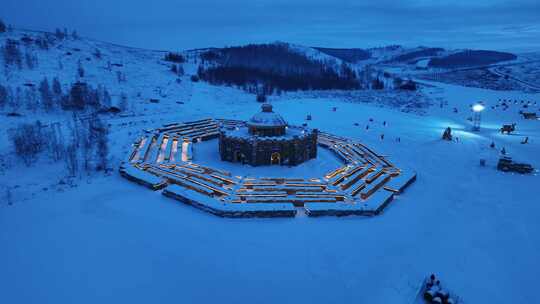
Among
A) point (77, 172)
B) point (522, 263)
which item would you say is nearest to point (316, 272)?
point (522, 263)

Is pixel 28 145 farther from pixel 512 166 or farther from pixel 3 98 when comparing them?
pixel 512 166

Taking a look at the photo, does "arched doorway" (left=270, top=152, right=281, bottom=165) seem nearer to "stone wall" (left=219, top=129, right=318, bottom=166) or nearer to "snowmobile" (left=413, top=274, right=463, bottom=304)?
"stone wall" (left=219, top=129, right=318, bottom=166)

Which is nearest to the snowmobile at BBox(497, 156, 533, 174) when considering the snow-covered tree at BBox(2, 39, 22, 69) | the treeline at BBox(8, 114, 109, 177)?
the treeline at BBox(8, 114, 109, 177)

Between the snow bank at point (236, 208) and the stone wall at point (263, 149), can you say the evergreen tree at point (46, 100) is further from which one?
the snow bank at point (236, 208)

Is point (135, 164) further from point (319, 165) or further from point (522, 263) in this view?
point (522, 263)

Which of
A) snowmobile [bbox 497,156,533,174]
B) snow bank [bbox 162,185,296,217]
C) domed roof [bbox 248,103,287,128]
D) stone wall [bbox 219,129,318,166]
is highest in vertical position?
domed roof [bbox 248,103,287,128]

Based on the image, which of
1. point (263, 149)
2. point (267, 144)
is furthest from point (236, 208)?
point (267, 144)
